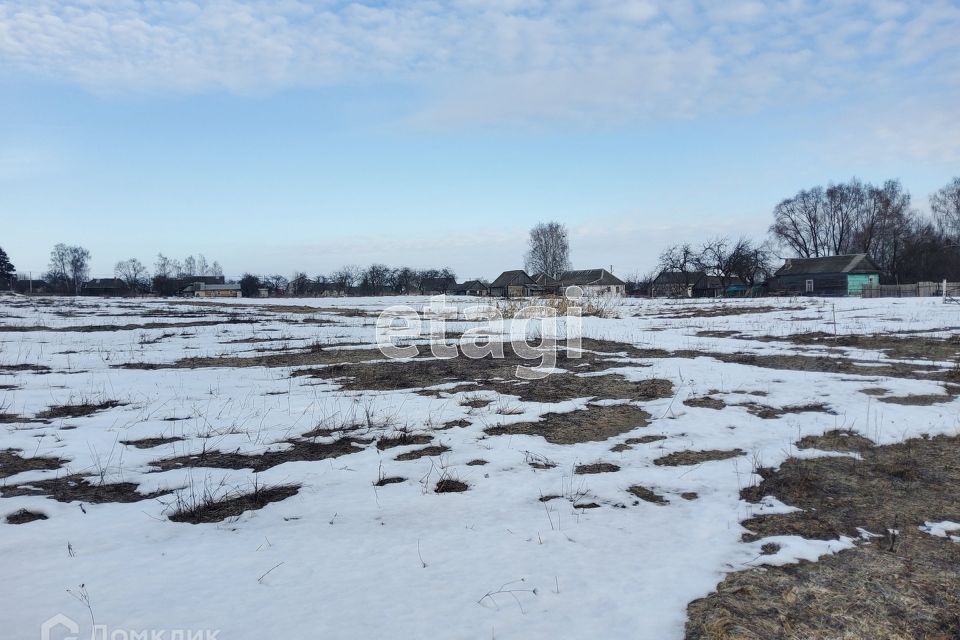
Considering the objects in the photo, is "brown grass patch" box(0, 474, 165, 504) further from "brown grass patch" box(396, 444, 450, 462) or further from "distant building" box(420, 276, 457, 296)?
"distant building" box(420, 276, 457, 296)

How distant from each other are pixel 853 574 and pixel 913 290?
5048cm

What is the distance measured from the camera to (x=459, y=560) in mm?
3107

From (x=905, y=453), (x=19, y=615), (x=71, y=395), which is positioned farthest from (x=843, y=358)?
(x=71, y=395)

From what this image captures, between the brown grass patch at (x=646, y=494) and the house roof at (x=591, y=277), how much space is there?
7626 cm

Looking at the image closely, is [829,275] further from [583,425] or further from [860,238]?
[583,425]

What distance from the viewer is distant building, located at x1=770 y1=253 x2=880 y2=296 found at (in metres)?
52.0

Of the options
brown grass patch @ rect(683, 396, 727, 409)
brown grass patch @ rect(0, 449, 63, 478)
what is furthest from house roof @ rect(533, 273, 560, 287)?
brown grass patch @ rect(0, 449, 63, 478)

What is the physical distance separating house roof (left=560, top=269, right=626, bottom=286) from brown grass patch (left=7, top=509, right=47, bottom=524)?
255ft

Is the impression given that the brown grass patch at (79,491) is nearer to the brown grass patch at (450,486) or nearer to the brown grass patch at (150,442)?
the brown grass patch at (150,442)

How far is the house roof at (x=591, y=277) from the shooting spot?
265ft

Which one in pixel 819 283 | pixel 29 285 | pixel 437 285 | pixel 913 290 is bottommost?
pixel 913 290

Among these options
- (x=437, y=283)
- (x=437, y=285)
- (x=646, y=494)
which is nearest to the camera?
(x=646, y=494)

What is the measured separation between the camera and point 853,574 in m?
2.88

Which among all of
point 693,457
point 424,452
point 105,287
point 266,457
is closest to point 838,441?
point 693,457
